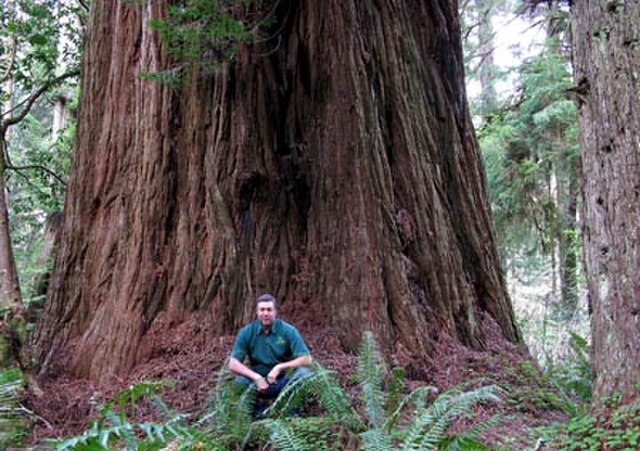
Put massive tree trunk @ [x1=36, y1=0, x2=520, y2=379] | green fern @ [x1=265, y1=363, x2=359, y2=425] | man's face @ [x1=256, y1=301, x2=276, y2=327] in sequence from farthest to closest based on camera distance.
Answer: massive tree trunk @ [x1=36, y1=0, x2=520, y2=379], man's face @ [x1=256, y1=301, x2=276, y2=327], green fern @ [x1=265, y1=363, x2=359, y2=425]

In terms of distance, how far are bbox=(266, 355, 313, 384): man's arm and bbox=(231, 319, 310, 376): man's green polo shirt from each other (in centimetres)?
10

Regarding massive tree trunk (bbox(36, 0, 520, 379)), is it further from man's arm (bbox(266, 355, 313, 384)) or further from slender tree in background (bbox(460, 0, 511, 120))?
slender tree in background (bbox(460, 0, 511, 120))

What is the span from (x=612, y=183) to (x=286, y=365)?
2897 millimetres

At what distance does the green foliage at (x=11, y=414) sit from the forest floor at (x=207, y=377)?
12 cm

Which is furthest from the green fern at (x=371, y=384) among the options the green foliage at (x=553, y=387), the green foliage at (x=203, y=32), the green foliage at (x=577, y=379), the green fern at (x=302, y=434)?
the green foliage at (x=203, y=32)

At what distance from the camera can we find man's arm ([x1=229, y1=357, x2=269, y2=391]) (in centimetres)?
511

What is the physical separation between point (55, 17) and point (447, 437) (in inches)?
366

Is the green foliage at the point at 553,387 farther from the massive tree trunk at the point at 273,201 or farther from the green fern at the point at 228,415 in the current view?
the green fern at the point at 228,415

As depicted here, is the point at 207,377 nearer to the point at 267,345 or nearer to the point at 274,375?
the point at 267,345

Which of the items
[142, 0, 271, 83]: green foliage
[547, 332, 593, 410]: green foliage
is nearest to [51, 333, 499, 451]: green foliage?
[547, 332, 593, 410]: green foliage

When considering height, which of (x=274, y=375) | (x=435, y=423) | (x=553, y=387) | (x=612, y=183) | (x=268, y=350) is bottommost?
(x=553, y=387)

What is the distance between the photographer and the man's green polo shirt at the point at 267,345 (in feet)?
17.8

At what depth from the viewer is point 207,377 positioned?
19.3 feet

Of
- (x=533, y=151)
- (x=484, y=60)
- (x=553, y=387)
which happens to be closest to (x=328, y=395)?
(x=553, y=387)
